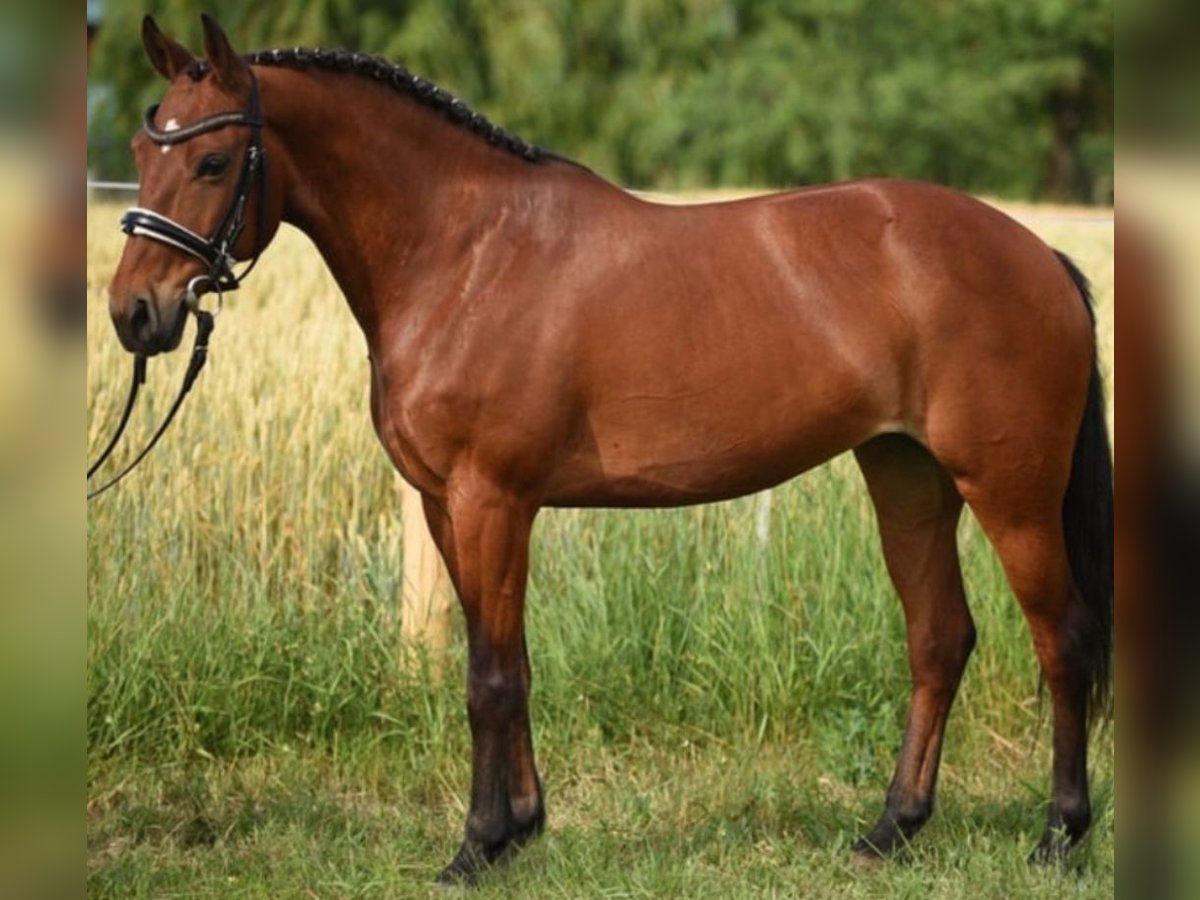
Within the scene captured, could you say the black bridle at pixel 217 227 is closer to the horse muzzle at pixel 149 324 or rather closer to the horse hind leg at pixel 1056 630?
the horse muzzle at pixel 149 324

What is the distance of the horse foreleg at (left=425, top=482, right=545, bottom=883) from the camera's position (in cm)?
403

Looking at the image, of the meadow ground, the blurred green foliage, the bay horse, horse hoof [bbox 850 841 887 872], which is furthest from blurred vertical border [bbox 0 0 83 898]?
the blurred green foliage

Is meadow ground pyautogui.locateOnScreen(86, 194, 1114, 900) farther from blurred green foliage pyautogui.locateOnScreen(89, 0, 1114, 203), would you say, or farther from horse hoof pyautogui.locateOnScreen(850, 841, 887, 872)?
blurred green foliage pyautogui.locateOnScreen(89, 0, 1114, 203)

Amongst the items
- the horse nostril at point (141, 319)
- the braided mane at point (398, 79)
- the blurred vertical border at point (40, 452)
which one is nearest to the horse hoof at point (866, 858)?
the braided mane at point (398, 79)

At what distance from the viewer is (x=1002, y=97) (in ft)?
72.6

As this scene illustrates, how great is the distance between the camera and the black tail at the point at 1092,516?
450 centimetres

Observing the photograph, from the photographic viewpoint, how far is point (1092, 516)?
450 centimetres

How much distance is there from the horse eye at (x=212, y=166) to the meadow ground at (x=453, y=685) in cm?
185

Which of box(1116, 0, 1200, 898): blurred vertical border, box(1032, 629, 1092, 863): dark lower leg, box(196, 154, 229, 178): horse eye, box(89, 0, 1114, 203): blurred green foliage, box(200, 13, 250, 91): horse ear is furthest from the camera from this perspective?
box(89, 0, 1114, 203): blurred green foliage

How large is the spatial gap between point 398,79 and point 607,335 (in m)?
0.81

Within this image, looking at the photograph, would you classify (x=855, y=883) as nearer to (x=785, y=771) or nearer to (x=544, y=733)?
(x=785, y=771)

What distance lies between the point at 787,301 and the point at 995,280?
1.84 ft

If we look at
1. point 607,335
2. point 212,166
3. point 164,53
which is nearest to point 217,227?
point 212,166

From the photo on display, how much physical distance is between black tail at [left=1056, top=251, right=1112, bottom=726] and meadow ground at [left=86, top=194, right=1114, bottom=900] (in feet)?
1.68
